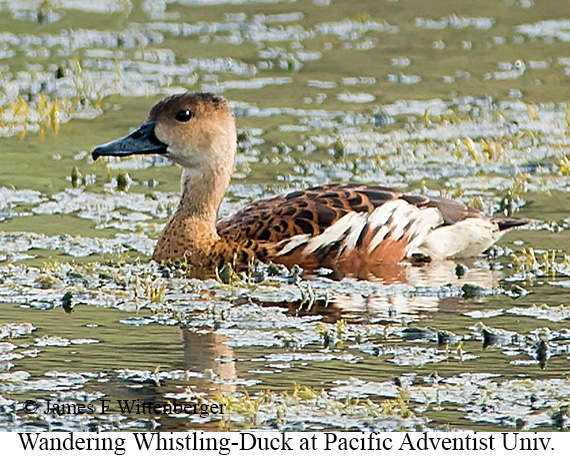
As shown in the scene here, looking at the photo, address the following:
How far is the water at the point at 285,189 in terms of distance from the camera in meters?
7.48

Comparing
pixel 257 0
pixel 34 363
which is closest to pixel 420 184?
pixel 34 363

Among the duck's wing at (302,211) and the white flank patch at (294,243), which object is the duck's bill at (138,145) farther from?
the white flank patch at (294,243)

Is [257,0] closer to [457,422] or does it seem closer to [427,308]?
[427,308]

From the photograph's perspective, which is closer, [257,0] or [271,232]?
[271,232]

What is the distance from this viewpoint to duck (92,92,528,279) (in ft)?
34.1

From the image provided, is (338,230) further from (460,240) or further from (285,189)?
(285,189)

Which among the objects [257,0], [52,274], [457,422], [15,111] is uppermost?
[257,0]

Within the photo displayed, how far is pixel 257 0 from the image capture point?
2094 centimetres

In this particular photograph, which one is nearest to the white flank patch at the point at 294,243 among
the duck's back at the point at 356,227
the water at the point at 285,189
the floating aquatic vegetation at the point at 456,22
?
the duck's back at the point at 356,227

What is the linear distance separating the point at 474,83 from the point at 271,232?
256 inches

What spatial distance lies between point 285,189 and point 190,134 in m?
1.71

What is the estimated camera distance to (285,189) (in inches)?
489

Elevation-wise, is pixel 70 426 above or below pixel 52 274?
below

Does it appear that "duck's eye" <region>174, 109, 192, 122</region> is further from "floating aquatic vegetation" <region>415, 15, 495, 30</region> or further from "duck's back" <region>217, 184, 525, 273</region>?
"floating aquatic vegetation" <region>415, 15, 495, 30</region>
